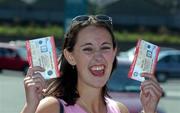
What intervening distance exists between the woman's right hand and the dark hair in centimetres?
7

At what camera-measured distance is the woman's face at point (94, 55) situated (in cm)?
340

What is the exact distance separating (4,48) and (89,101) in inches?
1119

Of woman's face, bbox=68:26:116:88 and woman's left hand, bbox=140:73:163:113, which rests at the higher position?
woman's face, bbox=68:26:116:88

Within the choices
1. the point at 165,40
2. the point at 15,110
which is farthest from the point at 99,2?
the point at 165,40

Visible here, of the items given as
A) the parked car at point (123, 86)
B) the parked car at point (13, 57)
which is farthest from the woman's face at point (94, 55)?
the parked car at point (13, 57)

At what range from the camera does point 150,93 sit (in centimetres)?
362

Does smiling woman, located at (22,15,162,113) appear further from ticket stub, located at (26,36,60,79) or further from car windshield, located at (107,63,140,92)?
car windshield, located at (107,63,140,92)

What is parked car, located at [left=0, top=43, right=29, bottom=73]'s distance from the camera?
31438mm

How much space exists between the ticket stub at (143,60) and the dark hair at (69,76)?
0.16 meters

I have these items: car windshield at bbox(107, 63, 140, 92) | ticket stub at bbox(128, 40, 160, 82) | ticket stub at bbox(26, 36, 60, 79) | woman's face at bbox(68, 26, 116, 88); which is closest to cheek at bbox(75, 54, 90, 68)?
woman's face at bbox(68, 26, 116, 88)

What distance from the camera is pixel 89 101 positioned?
139 inches

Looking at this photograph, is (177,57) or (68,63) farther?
(177,57)

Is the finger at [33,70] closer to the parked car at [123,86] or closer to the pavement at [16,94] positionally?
the parked car at [123,86]

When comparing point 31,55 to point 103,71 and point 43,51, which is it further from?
point 103,71
